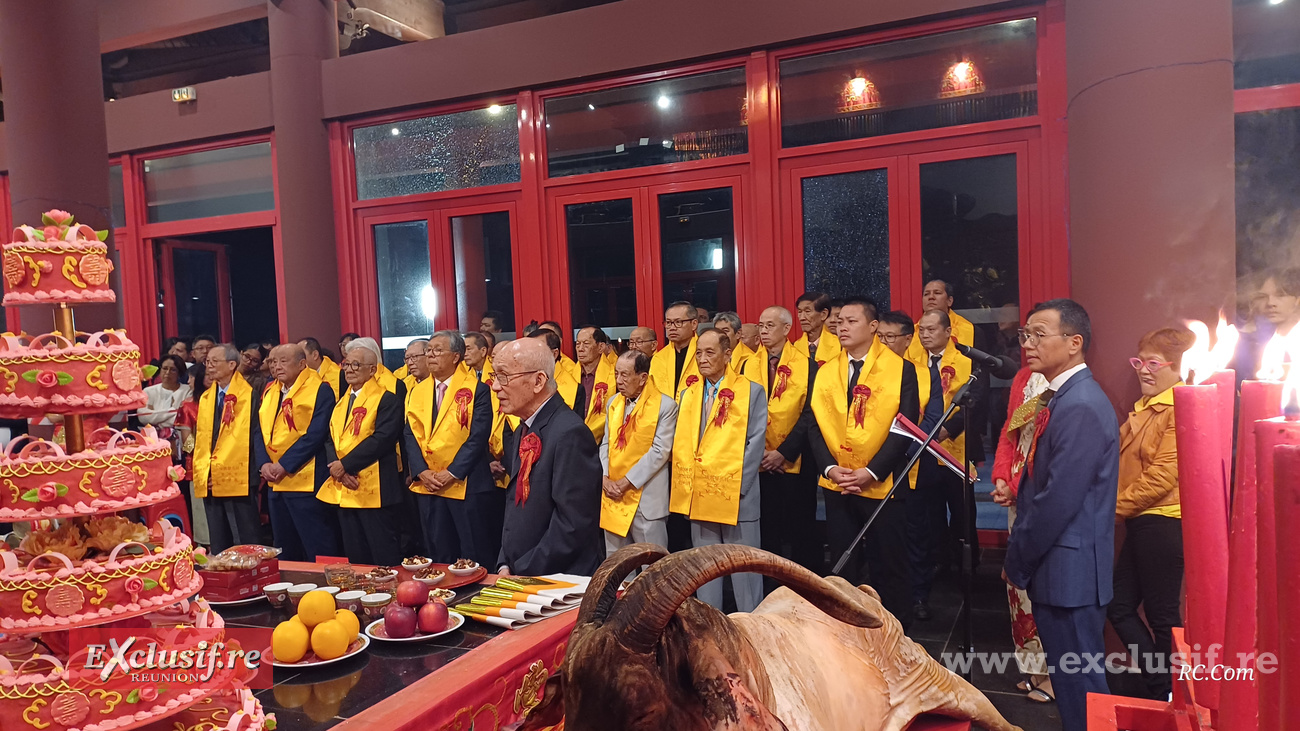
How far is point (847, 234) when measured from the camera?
258 inches

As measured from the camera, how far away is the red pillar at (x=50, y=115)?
20.0 ft

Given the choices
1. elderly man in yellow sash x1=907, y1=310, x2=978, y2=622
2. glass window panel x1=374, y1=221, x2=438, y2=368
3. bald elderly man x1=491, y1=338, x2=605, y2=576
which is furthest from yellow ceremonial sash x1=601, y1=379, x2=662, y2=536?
glass window panel x1=374, y1=221, x2=438, y2=368

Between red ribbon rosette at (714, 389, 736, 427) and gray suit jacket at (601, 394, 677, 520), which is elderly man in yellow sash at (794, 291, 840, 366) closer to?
red ribbon rosette at (714, 389, 736, 427)

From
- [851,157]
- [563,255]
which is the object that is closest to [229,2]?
[563,255]

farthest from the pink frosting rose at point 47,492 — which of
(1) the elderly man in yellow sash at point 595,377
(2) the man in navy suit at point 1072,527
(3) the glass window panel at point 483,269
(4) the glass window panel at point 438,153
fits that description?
(4) the glass window panel at point 438,153

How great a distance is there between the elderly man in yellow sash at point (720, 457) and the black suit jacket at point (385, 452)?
85.5 inches

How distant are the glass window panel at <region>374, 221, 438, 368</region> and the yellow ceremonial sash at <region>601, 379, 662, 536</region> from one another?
4.16m

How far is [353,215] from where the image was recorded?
27.2 ft

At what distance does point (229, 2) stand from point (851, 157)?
652 centimetres

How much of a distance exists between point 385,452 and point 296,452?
0.71 m

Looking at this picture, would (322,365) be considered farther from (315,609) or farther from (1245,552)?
(1245,552)

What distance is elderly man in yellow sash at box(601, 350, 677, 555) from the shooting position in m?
4.52

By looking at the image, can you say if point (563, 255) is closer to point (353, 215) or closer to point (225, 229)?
point (353, 215)

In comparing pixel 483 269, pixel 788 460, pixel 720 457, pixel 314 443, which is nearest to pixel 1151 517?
pixel 720 457
